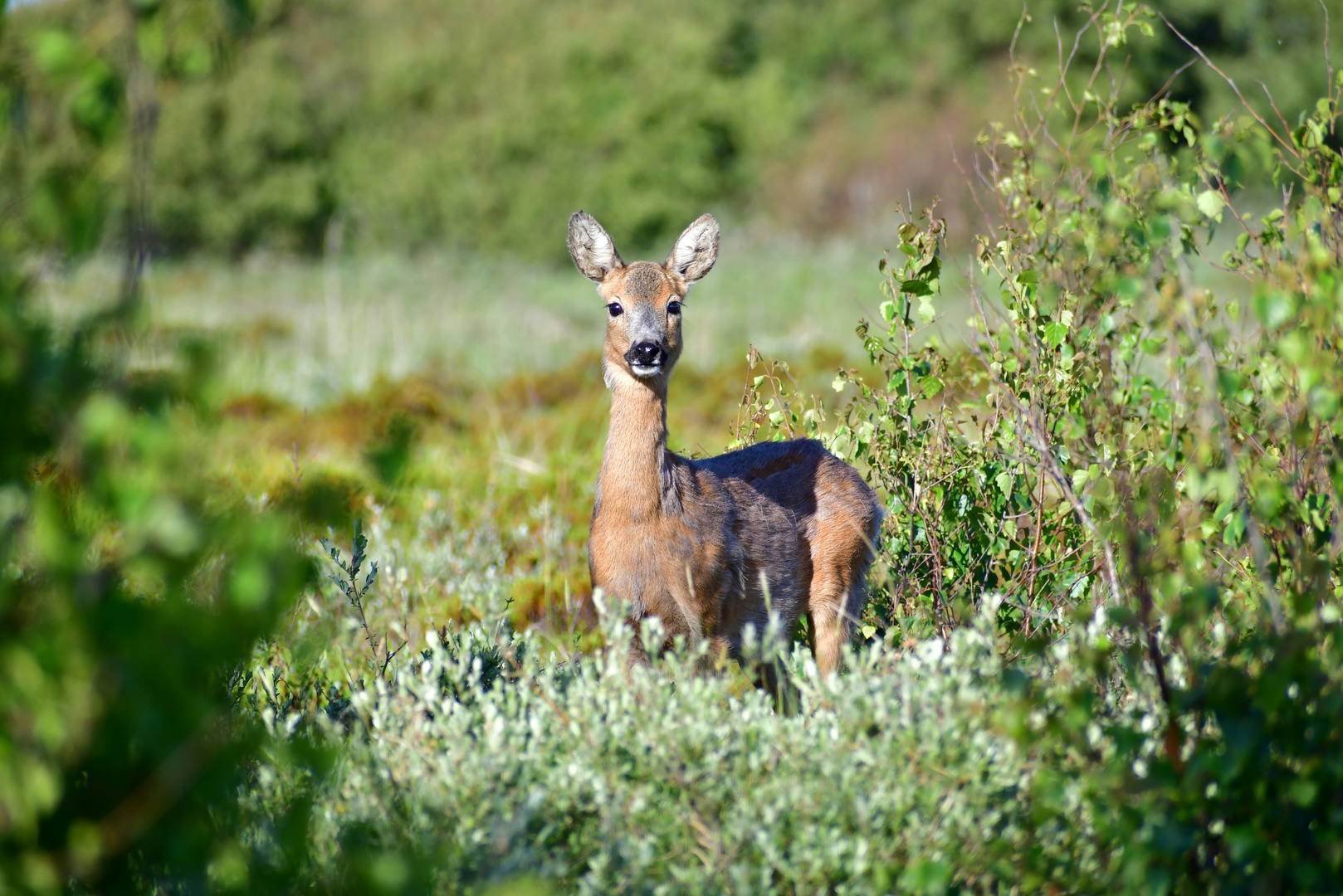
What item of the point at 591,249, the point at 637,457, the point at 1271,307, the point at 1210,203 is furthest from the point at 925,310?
the point at 1271,307

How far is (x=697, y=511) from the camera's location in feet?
14.4

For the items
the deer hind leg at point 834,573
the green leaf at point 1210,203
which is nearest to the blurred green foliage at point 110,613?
the green leaf at point 1210,203

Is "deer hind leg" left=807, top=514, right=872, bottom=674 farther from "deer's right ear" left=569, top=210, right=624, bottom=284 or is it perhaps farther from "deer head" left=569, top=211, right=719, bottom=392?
"deer's right ear" left=569, top=210, right=624, bottom=284

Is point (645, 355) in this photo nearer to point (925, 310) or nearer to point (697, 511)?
point (697, 511)

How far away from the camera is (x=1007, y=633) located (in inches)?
163

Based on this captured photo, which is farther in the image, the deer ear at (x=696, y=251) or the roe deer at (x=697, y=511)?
the deer ear at (x=696, y=251)

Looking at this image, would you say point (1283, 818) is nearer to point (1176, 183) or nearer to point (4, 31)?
point (1176, 183)

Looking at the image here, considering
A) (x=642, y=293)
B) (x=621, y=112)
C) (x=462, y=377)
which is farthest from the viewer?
(x=621, y=112)

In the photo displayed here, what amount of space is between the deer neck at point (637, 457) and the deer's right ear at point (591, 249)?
2.57ft

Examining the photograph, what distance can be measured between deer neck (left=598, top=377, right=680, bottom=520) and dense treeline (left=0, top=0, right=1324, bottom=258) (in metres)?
21.7

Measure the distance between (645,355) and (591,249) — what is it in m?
0.85

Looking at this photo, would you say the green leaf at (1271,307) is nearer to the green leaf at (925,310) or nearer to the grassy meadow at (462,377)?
the grassy meadow at (462,377)

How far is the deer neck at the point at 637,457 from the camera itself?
4.28m

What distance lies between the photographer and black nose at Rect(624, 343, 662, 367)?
4441 mm
